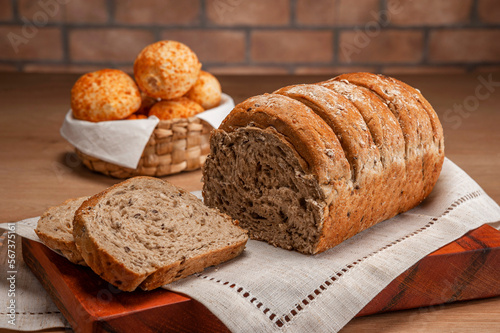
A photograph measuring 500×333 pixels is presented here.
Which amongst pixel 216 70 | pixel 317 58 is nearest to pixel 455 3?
pixel 317 58

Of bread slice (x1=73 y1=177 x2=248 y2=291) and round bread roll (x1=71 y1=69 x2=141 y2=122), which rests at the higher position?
round bread roll (x1=71 y1=69 x2=141 y2=122)

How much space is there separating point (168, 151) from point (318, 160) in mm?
1066

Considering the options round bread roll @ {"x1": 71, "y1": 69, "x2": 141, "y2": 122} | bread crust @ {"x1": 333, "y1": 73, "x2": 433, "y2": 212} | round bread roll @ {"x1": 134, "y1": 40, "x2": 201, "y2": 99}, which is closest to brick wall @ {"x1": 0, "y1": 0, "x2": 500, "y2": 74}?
round bread roll @ {"x1": 134, "y1": 40, "x2": 201, "y2": 99}

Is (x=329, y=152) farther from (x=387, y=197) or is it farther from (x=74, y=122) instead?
(x=74, y=122)

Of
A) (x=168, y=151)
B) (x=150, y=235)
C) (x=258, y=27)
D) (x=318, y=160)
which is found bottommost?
(x=168, y=151)

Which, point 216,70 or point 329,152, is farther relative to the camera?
point 216,70

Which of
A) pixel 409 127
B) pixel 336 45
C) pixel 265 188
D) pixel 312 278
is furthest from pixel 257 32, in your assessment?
pixel 312 278

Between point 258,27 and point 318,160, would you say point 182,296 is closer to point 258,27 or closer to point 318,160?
point 318,160

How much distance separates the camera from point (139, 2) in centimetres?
441

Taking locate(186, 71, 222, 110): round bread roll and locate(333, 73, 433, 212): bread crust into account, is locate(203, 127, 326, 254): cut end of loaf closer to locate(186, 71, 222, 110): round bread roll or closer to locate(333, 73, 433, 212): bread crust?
locate(333, 73, 433, 212): bread crust

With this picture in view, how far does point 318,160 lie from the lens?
155cm

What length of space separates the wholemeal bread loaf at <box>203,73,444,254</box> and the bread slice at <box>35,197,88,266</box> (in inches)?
Answer: 17.0

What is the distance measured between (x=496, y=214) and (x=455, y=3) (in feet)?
9.70

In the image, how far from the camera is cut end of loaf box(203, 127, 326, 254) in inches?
62.9
